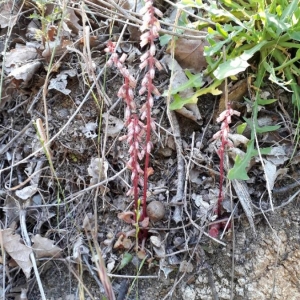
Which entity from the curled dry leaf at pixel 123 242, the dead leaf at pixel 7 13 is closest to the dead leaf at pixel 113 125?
the curled dry leaf at pixel 123 242

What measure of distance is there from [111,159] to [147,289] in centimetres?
58

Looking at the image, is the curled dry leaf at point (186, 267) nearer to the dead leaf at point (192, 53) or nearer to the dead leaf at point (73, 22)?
the dead leaf at point (192, 53)

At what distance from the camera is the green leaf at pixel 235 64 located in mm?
1845

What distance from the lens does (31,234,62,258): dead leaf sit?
1.77 m

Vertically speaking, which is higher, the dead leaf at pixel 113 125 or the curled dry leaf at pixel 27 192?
the dead leaf at pixel 113 125

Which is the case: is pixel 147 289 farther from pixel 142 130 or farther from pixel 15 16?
pixel 15 16

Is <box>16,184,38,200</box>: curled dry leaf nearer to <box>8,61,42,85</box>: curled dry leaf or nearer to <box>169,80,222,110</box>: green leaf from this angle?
<box>8,61,42,85</box>: curled dry leaf

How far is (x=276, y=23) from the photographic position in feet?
5.93

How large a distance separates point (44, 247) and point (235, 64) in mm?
1090

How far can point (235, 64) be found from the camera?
6.15 ft

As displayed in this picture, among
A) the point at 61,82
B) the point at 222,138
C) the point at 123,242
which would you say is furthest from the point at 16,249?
the point at 222,138

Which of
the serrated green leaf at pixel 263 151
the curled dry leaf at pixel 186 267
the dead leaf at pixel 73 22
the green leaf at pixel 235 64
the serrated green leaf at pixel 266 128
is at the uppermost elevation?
the green leaf at pixel 235 64

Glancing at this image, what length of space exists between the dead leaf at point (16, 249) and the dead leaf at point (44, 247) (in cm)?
4

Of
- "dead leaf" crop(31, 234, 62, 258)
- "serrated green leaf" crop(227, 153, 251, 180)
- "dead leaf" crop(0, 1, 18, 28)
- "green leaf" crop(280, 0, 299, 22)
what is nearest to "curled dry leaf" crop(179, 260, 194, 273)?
"serrated green leaf" crop(227, 153, 251, 180)
